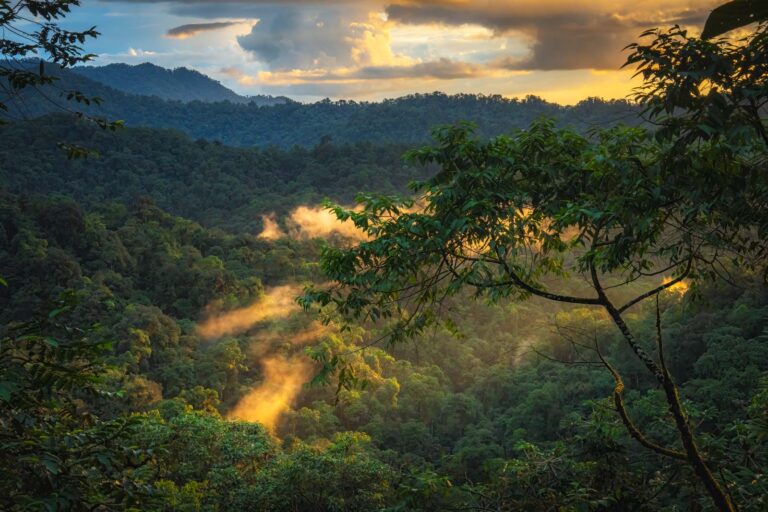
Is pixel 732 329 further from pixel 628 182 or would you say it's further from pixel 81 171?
pixel 81 171

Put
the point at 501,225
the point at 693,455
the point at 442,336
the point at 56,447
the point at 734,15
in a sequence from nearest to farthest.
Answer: the point at 734,15 < the point at 56,447 < the point at 693,455 < the point at 501,225 < the point at 442,336

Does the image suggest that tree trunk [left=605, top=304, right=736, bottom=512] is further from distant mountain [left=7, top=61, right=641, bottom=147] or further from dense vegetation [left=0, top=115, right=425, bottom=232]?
distant mountain [left=7, top=61, right=641, bottom=147]

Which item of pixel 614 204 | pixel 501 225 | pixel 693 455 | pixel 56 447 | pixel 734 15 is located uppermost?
pixel 734 15

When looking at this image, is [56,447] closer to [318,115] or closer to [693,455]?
[693,455]

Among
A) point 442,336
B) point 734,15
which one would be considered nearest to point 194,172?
point 442,336

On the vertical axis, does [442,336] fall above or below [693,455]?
below

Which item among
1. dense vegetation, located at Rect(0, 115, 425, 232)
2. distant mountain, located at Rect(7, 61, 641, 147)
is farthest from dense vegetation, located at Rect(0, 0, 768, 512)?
distant mountain, located at Rect(7, 61, 641, 147)

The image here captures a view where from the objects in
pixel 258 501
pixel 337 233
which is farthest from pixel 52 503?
pixel 337 233

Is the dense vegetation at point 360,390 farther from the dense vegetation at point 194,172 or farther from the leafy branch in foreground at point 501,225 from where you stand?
the dense vegetation at point 194,172
